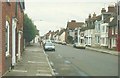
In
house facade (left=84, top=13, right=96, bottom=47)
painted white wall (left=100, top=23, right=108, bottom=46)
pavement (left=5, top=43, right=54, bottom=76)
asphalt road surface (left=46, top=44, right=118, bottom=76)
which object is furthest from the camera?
house facade (left=84, top=13, right=96, bottom=47)

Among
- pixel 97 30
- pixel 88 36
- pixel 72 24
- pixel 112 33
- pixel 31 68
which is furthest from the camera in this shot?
pixel 72 24

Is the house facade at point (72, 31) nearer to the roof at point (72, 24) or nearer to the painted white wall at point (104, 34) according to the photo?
the roof at point (72, 24)

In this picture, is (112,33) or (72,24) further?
(72,24)

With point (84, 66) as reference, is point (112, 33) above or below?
above

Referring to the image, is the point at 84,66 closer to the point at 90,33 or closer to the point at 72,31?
the point at 90,33

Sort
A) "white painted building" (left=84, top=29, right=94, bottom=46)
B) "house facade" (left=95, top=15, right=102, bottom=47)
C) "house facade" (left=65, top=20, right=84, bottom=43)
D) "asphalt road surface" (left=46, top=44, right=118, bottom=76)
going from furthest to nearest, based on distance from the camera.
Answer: "house facade" (left=65, top=20, right=84, bottom=43), "white painted building" (left=84, top=29, right=94, bottom=46), "house facade" (left=95, top=15, right=102, bottom=47), "asphalt road surface" (left=46, top=44, right=118, bottom=76)

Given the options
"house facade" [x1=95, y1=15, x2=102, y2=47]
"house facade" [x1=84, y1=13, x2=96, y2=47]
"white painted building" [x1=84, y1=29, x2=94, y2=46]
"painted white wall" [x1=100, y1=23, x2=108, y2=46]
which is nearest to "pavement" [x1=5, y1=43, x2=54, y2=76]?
"painted white wall" [x1=100, y1=23, x2=108, y2=46]

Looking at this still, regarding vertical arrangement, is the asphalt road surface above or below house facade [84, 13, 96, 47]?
below

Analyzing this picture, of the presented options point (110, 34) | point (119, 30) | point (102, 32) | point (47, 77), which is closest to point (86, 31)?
point (102, 32)

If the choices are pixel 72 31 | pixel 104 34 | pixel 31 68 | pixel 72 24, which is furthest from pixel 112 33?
pixel 72 24

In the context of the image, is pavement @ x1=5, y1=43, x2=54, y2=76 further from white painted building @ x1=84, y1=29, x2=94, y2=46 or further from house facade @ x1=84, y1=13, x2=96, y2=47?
white painted building @ x1=84, y1=29, x2=94, y2=46

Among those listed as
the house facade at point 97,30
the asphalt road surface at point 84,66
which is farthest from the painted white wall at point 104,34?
the asphalt road surface at point 84,66

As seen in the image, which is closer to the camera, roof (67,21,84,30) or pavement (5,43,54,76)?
pavement (5,43,54,76)

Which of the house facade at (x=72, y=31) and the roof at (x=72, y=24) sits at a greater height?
the roof at (x=72, y=24)
